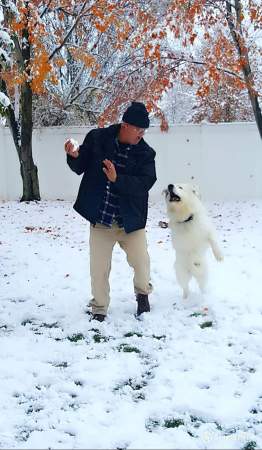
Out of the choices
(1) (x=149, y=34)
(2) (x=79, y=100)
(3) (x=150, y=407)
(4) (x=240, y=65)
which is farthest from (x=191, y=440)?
(2) (x=79, y=100)

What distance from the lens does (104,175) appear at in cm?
441

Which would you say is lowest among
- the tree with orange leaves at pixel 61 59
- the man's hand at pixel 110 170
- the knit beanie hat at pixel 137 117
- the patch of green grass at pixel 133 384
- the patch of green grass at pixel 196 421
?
the patch of green grass at pixel 133 384

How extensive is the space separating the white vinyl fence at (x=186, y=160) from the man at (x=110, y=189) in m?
9.50

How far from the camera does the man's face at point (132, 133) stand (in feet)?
14.1

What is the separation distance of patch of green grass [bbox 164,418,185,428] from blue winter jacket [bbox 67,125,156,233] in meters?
1.84

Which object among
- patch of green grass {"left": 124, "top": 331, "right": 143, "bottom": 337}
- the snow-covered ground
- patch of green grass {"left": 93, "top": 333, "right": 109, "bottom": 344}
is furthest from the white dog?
patch of green grass {"left": 93, "top": 333, "right": 109, "bottom": 344}

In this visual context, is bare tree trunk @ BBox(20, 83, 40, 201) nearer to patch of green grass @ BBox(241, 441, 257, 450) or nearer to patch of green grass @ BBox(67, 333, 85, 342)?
patch of green grass @ BBox(67, 333, 85, 342)

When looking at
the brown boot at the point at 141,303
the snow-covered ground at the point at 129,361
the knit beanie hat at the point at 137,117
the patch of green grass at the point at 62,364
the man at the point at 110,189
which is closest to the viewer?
the snow-covered ground at the point at 129,361

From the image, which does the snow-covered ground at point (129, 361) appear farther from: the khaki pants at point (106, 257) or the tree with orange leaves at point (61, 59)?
the tree with orange leaves at point (61, 59)

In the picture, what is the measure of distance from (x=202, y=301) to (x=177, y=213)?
0.88 metres

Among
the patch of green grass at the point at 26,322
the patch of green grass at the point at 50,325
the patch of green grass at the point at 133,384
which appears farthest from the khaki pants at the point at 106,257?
the patch of green grass at the point at 133,384

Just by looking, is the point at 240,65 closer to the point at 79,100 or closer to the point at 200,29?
the point at 200,29

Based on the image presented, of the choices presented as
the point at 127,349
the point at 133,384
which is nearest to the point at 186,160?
the point at 127,349

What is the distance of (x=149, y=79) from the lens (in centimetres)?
1252
